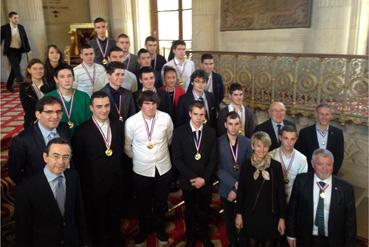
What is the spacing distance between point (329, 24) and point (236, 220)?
5.32 m

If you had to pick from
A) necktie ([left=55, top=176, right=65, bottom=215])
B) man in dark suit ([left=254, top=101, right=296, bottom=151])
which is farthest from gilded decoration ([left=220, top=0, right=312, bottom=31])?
necktie ([left=55, top=176, right=65, bottom=215])

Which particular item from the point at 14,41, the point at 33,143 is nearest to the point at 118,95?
the point at 33,143

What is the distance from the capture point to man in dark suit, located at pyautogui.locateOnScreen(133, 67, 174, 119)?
3617 mm

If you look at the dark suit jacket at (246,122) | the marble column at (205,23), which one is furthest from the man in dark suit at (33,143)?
the marble column at (205,23)

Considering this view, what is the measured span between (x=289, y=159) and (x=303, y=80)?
3131 millimetres

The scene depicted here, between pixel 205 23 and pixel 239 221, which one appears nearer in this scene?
pixel 239 221

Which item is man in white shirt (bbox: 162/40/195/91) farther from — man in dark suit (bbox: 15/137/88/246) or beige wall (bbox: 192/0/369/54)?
beige wall (bbox: 192/0/369/54)

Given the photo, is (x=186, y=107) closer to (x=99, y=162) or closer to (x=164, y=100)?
(x=164, y=100)

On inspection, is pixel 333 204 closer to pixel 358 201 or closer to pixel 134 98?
pixel 134 98

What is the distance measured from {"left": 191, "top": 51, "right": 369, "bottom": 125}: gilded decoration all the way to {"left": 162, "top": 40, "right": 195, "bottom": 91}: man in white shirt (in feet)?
6.72

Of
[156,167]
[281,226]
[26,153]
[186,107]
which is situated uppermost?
[186,107]

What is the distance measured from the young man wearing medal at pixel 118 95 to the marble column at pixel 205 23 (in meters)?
5.44

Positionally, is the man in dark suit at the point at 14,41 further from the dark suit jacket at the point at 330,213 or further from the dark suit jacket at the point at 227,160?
the dark suit jacket at the point at 330,213

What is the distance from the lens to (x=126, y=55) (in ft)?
15.6
